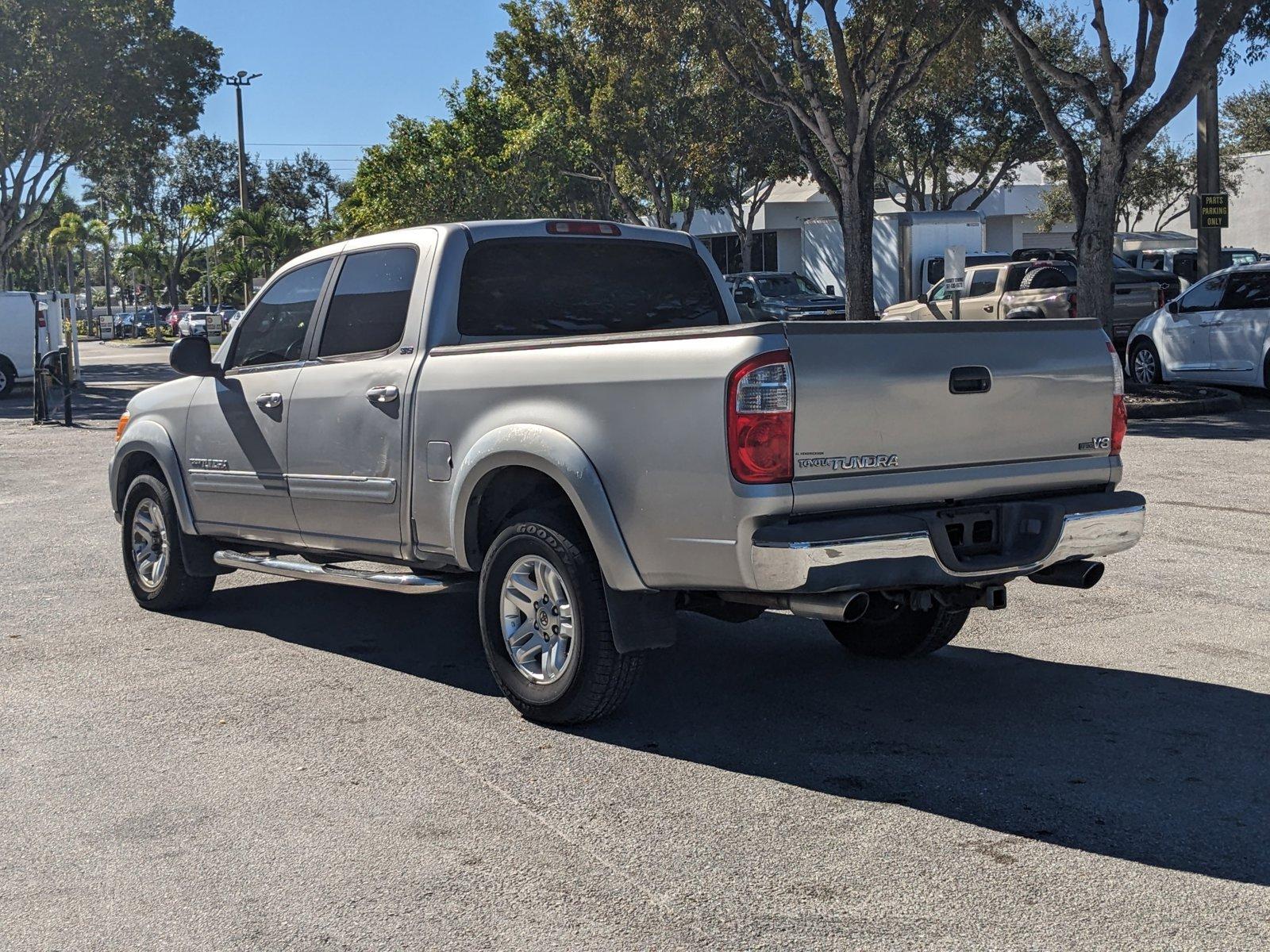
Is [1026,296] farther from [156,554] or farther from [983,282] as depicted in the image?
[156,554]

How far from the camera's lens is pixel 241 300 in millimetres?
82812

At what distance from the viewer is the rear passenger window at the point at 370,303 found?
259 inches

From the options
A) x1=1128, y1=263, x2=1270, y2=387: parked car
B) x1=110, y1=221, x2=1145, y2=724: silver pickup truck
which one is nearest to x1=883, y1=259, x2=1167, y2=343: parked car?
x1=1128, y1=263, x2=1270, y2=387: parked car

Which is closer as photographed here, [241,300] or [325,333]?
[325,333]

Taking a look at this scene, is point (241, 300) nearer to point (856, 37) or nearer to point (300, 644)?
point (856, 37)

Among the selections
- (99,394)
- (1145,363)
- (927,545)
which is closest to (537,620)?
(927,545)

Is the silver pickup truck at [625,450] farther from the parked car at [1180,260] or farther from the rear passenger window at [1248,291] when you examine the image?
the parked car at [1180,260]

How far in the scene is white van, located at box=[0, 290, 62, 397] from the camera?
28531 millimetres

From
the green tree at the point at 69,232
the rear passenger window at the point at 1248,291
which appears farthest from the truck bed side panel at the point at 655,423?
the green tree at the point at 69,232

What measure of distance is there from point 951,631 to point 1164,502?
5259 millimetres

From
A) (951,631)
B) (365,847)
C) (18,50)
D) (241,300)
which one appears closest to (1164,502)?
(951,631)

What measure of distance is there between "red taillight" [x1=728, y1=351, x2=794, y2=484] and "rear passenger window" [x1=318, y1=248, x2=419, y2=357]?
7.09 feet

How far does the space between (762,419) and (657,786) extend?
1.30m

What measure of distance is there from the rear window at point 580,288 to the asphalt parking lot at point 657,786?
1.59m
